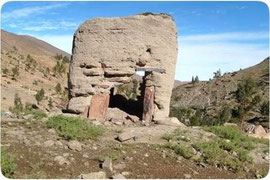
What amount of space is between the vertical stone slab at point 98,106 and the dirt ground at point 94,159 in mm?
2466

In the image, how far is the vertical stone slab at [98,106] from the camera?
37.5ft

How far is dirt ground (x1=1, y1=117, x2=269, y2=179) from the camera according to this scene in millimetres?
6934

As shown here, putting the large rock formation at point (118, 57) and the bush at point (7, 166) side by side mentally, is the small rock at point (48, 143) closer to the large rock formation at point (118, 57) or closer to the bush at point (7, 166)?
the bush at point (7, 166)

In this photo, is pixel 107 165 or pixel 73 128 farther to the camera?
pixel 73 128

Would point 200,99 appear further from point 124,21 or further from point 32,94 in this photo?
point 124,21

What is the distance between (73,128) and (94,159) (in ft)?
5.50

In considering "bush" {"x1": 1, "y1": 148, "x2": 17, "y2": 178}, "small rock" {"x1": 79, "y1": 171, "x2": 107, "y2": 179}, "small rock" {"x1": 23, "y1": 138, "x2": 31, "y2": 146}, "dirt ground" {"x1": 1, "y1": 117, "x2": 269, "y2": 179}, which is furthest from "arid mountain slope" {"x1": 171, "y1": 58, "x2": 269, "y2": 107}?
"bush" {"x1": 1, "y1": 148, "x2": 17, "y2": 178}

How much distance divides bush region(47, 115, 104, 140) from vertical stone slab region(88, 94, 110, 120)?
57.2 inches

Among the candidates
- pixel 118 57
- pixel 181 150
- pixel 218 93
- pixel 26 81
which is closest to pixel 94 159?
pixel 181 150

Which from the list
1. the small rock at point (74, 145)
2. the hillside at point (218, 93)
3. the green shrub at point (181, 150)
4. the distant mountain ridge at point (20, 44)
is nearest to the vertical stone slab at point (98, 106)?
the small rock at point (74, 145)

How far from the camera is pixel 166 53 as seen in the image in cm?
1158

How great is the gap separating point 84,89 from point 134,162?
14.3ft

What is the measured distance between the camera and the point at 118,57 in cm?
1141

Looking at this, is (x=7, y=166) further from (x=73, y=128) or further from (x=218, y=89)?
(x=218, y=89)
